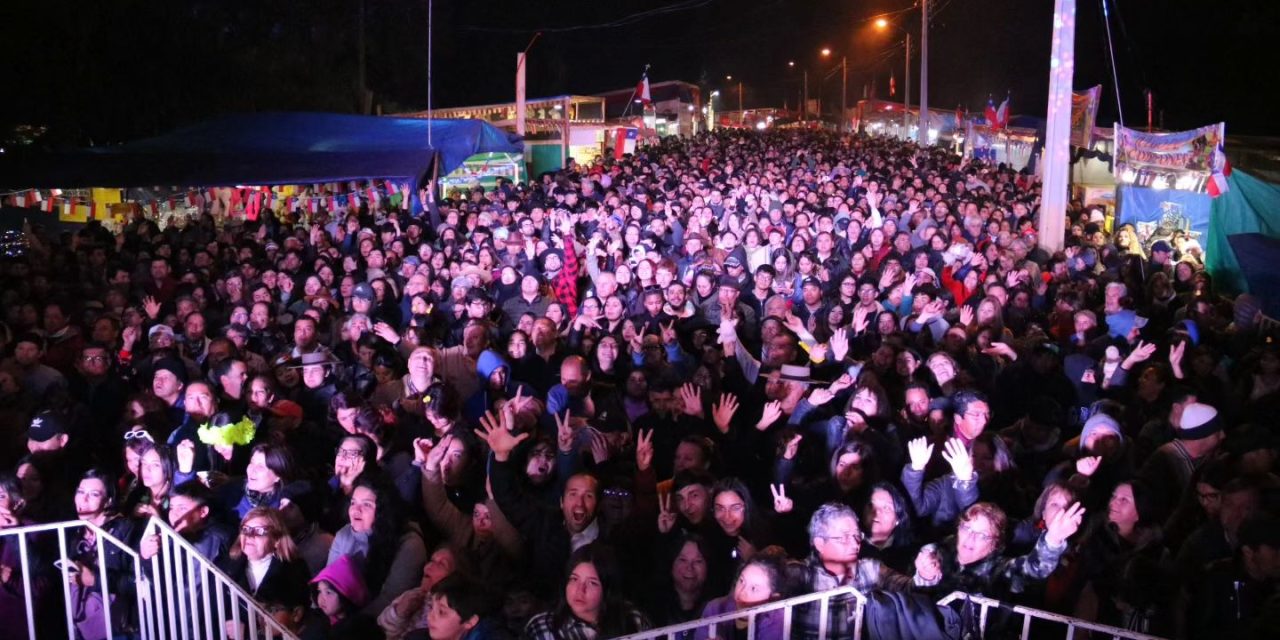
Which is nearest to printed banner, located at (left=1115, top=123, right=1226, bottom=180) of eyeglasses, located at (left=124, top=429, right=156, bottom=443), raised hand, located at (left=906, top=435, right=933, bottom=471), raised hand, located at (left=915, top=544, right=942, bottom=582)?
raised hand, located at (left=906, top=435, right=933, bottom=471)

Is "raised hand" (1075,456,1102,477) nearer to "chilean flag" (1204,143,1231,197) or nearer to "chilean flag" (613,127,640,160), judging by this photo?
"chilean flag" (1204,143,1231,197)

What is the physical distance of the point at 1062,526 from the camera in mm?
3623

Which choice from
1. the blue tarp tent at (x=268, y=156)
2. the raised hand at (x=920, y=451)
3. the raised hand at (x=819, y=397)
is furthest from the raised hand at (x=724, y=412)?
the blue tarp tent at (x=268, y=156)

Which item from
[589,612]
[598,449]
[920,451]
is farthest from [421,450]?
[920,451]

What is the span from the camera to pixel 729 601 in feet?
11.7

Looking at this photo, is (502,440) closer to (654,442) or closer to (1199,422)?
(654,442)

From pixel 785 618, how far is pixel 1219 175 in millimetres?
10167

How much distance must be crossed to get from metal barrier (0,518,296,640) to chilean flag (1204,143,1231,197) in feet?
35.9

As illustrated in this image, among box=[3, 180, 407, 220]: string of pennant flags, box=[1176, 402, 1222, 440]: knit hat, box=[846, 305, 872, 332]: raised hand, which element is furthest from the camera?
box=[3, 180, 407, 220]: string of pennant flags

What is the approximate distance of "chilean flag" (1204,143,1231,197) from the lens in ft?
35.9

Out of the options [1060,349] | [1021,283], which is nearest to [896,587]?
[1060,349]

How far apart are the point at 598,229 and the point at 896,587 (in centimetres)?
865

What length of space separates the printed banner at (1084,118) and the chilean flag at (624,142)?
12.0 meters

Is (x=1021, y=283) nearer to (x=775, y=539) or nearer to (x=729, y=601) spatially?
(x=775, y=539)
